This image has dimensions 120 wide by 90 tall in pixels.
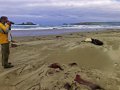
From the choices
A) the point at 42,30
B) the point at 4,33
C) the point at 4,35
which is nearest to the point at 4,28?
the point at 4,33

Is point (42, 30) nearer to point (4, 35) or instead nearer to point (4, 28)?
point (4, 35)

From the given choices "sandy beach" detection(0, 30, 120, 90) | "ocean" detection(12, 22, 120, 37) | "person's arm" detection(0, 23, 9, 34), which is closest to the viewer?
"sandy beach" detection(0, 30, 120, 90)

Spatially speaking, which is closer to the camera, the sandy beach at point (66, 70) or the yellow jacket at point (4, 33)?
the sandy beach at point (66, 70)

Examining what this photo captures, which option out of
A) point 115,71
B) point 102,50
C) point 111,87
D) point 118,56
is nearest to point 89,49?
point 102,50

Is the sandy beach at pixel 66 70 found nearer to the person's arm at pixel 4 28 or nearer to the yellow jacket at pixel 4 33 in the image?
the yellow jacket at pixel 4 33

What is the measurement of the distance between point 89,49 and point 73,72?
13.2 feet

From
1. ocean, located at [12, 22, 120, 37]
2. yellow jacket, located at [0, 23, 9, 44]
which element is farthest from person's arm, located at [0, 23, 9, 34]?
ocean, located at [12, 22, 120, 37]

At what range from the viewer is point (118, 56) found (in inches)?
425

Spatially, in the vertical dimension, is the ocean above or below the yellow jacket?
below

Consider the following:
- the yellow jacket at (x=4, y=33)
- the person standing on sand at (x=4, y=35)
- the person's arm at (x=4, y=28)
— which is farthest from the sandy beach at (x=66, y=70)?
the person's arm at (x=4, y=28)

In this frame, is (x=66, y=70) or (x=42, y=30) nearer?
(x=66, y=70)

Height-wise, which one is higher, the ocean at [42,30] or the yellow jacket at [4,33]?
the yellow jacket at [4,33]

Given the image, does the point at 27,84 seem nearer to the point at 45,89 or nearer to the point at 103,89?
the point at 45,89

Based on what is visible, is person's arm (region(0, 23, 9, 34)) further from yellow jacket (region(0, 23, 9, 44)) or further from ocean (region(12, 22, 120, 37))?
ocean (region(12, 22, 120, 37))
